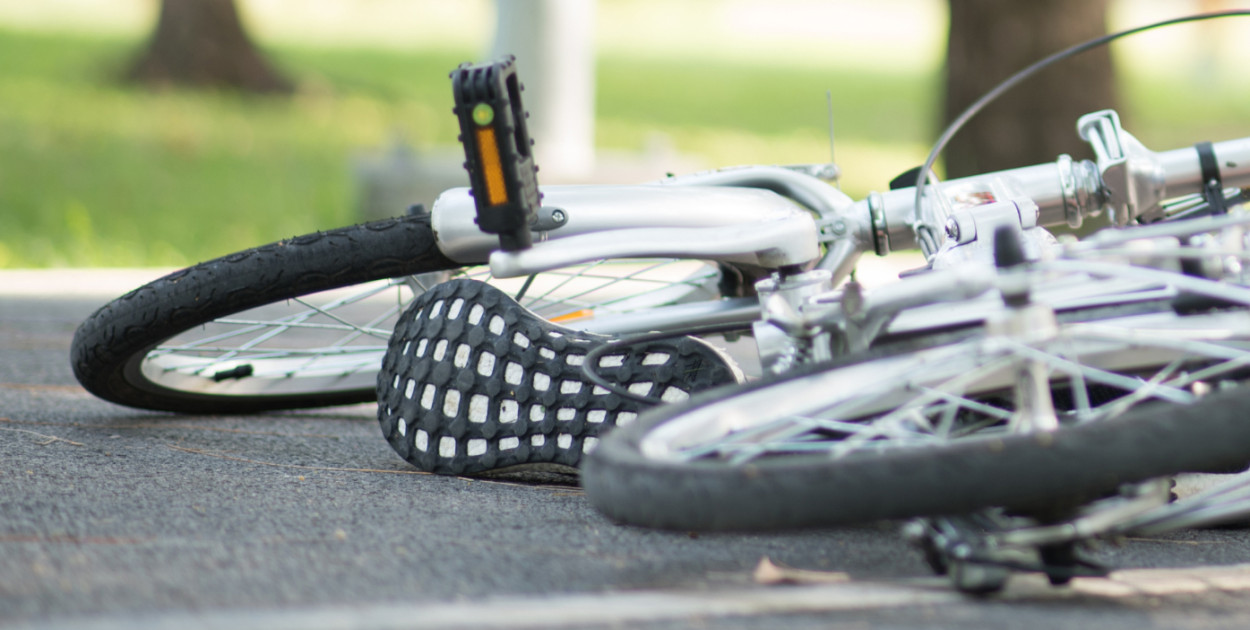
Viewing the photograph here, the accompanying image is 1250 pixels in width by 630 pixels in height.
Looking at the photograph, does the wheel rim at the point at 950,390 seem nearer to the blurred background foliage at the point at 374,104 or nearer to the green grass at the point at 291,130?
the blurred background foliage at the point at 374,104

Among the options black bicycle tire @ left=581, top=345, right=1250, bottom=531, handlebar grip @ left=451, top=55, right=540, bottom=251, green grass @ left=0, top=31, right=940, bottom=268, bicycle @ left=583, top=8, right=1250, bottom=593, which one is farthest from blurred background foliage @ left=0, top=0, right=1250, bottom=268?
black bicycle tire @ left=581, top=345, right=1250, bottom=531

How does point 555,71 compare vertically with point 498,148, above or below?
above

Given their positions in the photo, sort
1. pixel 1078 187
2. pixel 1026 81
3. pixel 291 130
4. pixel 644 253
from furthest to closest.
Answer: pixel 291 130 < pixel 1026 81 < pixel 1078 187 < pixel 644 253

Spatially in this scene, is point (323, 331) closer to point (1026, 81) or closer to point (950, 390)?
point (950, 390)

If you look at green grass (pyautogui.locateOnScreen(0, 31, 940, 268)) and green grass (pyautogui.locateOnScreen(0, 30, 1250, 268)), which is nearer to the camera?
green grass (pyautogui.locateOnScreen(0, 31, 940, 268))

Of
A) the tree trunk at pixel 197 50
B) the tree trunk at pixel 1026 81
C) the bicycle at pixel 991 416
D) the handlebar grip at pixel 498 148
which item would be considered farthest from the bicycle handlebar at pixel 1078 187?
the tree trunk at pixel 197 50

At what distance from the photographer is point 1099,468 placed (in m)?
1.18

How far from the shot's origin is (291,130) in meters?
12.7

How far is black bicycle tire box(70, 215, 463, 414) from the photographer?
209cm

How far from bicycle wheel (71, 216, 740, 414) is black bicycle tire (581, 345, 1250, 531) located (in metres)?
0.92

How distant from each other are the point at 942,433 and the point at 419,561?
2.10ft

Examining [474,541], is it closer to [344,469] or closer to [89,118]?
[344,469]

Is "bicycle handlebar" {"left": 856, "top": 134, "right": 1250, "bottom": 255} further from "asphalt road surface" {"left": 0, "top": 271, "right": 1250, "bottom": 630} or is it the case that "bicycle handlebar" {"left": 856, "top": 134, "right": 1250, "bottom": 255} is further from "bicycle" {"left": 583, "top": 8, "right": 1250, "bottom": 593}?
"asphalt road surface" {"left": 0, "top": 271, "right": 1250, "bottom": 630}

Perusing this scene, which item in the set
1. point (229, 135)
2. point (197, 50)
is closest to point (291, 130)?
point (229, 135)
